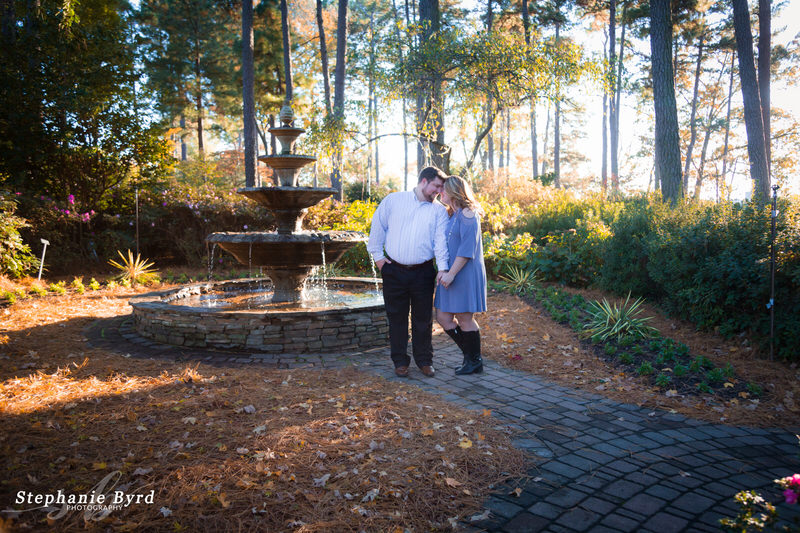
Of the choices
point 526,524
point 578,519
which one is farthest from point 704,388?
point 526,524

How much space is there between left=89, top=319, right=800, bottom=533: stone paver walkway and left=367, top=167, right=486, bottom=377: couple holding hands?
0.45 metres

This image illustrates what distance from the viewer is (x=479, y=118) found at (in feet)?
30.8

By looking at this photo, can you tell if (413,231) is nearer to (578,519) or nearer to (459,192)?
(459,192)

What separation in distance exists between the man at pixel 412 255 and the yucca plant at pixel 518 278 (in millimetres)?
3876

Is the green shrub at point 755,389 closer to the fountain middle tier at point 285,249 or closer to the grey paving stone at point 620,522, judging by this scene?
the grey paving stone at point 620,522

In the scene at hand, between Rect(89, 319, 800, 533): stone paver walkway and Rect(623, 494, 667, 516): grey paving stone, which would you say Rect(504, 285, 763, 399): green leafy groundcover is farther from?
Rect(623, 494, 667, 516): grey paving stone

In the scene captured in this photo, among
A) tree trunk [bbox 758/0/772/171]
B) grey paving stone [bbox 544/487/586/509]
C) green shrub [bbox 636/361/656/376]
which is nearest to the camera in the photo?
grey paving stone [bbox 544/487/586/509]

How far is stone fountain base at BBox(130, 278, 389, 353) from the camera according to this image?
5.03 m

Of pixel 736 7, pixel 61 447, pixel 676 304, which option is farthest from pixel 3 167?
pixel 736 7

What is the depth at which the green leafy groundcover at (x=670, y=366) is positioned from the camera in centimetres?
409

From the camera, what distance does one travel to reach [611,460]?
287 centimetres

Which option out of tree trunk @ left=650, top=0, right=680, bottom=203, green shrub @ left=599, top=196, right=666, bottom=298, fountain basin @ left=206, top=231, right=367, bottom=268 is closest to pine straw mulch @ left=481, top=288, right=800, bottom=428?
green shrub @ left=599, top=196, right=666, bottom=298

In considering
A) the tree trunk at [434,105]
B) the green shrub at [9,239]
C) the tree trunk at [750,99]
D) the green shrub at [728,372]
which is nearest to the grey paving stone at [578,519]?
the green shrub at [728,372]

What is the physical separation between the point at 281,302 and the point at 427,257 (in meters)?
3.12
